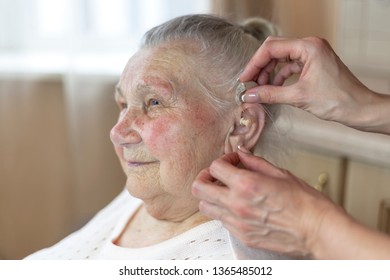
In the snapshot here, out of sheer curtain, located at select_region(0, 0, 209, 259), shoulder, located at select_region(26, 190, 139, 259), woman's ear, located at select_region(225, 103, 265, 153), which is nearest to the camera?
woman's ear, located at select_region(225, 103, 265, 153)

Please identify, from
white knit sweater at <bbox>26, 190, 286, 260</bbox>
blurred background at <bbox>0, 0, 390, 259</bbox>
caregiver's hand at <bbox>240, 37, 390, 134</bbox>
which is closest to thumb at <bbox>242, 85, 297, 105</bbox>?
caregiver's hand at <bbox>240, 37, 390, 134</bbox>

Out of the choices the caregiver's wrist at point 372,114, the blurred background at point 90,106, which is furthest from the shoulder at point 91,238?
the caregiver's wrist at point 372,114

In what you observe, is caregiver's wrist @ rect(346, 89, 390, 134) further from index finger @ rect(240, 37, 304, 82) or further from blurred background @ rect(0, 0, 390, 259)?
blurred background @ rect(0, 0, 390, 259)

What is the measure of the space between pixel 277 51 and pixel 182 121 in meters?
0.20

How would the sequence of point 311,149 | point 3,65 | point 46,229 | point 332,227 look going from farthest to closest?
point 3,65 → point 46,229 → point 311,149 → point 332,227

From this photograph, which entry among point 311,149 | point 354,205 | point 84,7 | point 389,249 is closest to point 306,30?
point 311,149

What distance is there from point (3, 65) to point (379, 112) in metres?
1.04

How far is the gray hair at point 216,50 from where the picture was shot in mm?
976

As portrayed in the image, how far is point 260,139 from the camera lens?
100 cm

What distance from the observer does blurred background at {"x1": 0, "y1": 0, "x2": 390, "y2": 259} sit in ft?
4.25

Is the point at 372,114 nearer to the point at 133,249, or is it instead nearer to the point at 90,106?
the point at 133,249

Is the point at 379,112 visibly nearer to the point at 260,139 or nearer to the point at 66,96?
the point at 260,139

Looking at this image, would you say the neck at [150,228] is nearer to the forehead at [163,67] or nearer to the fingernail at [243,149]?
the fingernail at [243,149]

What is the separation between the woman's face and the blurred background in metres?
Result: 0.31
